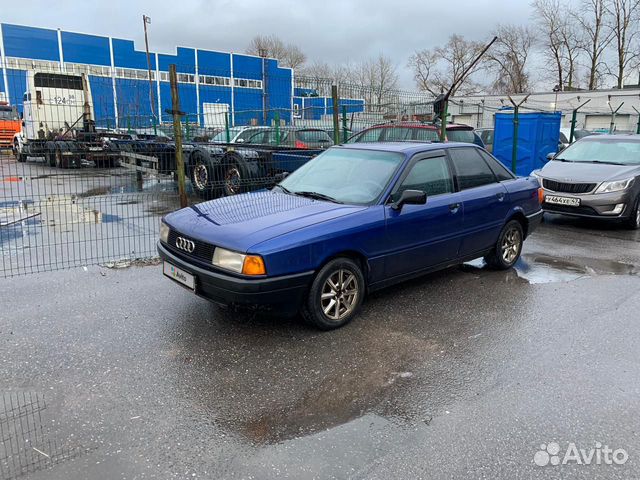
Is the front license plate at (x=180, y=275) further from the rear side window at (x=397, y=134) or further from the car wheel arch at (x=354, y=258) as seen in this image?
the rear side window at (x=397, y=134)

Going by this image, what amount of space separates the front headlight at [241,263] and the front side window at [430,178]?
1693 millimetres

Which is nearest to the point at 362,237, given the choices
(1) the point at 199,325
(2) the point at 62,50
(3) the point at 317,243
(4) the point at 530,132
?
(3) the point at 317,243

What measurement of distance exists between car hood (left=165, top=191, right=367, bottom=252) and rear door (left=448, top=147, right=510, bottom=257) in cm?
156

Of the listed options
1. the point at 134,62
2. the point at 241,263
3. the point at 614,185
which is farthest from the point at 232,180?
the point at 134,62

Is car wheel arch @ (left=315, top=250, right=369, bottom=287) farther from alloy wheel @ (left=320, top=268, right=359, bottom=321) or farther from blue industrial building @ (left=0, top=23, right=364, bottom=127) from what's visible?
blue industrial building @ (left=0, top=23, right=364, bottom=127)

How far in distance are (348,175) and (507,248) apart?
249cm

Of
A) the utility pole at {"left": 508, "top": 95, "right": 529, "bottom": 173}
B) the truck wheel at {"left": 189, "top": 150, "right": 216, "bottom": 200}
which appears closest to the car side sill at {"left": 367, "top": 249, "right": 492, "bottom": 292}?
the truck wheel at {"left": 189, "top": 150, "right": 216, "bottom": 200}

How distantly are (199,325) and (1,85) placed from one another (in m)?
43.3

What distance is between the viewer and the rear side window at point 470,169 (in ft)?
18.4

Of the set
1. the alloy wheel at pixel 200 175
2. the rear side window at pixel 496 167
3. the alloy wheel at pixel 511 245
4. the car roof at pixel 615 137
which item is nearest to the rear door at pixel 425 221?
the rear side window at pixel 496 167

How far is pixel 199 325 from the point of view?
4.53m

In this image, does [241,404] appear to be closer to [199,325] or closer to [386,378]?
[386,378]

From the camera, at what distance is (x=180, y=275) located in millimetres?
4402

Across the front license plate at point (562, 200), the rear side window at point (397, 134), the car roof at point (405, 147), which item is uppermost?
the rear side window at point (397, 134)
